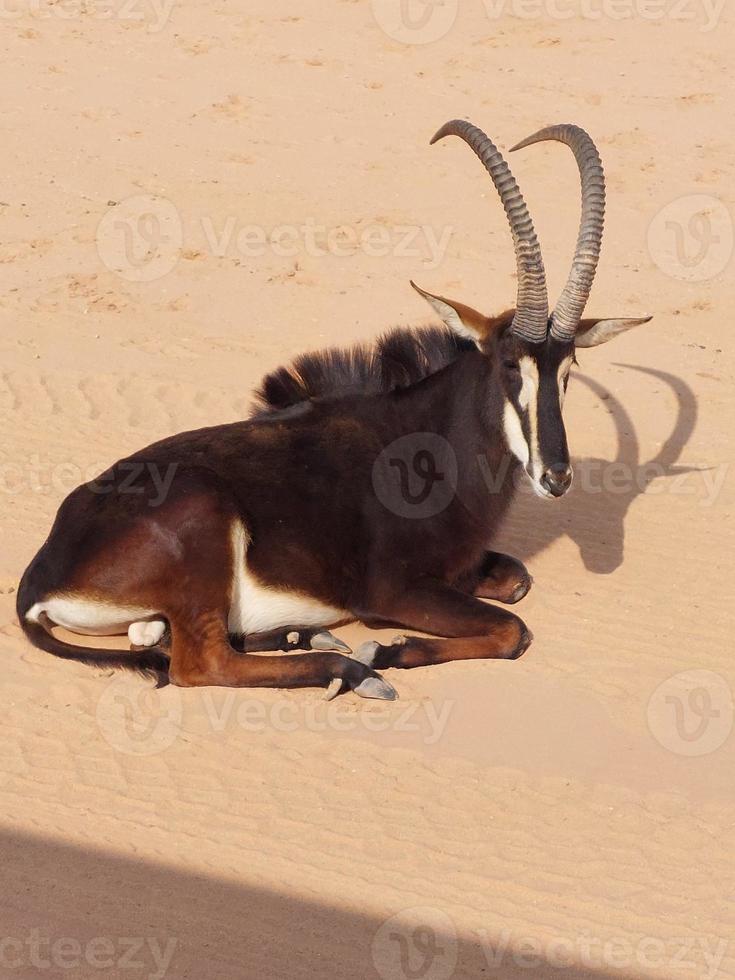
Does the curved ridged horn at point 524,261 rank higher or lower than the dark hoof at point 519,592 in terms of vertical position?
higher

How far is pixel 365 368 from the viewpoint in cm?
887

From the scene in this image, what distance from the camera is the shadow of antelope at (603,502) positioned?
980 centimetres

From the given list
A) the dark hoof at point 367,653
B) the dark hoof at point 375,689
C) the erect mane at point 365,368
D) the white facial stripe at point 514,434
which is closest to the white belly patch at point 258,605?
the dark hoof at point 367,653

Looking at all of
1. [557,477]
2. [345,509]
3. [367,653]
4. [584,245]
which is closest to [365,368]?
[345,509]

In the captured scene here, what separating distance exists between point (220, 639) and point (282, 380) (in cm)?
203

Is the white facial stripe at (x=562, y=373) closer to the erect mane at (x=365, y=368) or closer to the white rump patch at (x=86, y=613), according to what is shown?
the erect mane at (x=365, y=368)

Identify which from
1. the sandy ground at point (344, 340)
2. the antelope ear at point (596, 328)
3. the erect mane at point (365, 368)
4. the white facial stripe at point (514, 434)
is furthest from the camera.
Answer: the erect mane at point (365, 368)

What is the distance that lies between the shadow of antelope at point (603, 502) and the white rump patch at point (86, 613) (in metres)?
3.08

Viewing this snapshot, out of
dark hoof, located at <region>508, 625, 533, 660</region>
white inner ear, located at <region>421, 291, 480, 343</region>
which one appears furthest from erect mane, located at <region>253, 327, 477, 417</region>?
dark hoof, located at <region>508, 625, 533, 660</region>

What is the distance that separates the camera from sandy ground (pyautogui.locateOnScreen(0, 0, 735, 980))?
607cm

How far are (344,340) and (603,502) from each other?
394cm

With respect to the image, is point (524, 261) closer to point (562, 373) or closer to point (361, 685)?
point (562, 373)

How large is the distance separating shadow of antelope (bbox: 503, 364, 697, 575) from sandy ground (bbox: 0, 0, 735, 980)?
1.4 inches

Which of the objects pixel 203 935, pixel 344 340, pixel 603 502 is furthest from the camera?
pixel 344 340
